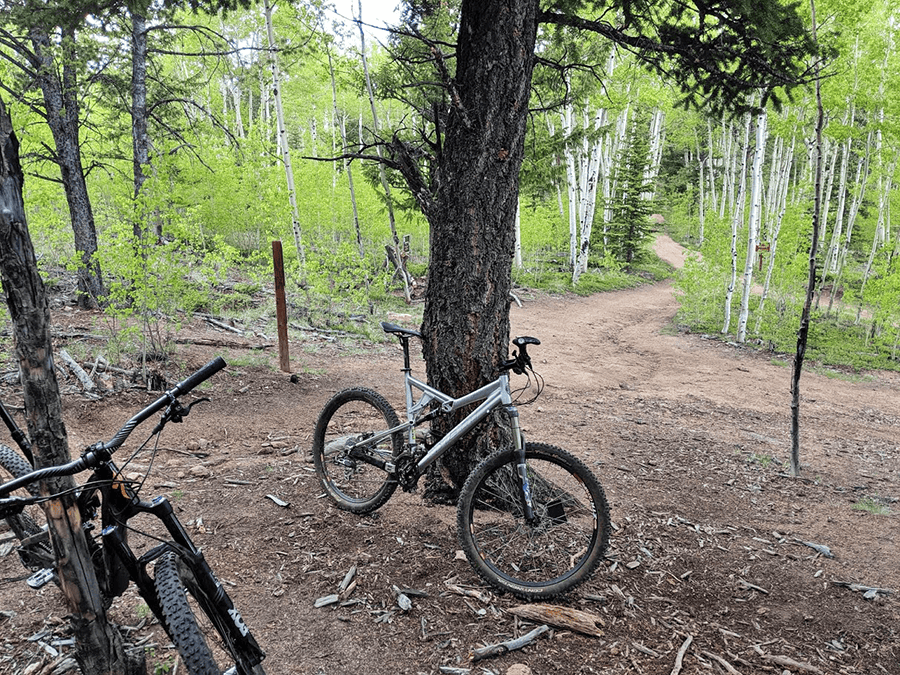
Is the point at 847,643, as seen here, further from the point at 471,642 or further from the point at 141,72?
the point at 141,72

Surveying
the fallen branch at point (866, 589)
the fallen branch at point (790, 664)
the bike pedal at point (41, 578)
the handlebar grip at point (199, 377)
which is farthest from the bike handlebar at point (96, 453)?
the fallen branch at point (866, 589)

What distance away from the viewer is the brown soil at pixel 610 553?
2336 millimetres

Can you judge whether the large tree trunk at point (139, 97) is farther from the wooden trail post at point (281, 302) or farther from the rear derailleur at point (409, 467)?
the rear derailleur at point (409, 467)

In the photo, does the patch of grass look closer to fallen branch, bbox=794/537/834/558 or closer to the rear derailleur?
fallen branch, bbox=794/537/834/558

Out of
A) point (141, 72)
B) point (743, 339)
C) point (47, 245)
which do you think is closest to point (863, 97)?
point (743, 339)

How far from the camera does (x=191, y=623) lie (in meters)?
1.44

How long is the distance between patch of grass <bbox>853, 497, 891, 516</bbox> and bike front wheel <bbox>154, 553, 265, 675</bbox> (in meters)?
4.99

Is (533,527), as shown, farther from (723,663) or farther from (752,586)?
(752,586)

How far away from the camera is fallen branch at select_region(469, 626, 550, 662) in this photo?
2.28 m

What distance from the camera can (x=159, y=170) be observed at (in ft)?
20.6

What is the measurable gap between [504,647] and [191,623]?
146 cm

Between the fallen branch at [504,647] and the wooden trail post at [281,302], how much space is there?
538cm

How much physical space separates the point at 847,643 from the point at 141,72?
40.7ft

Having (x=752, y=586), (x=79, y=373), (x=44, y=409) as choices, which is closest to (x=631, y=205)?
(x=79, y=373)
